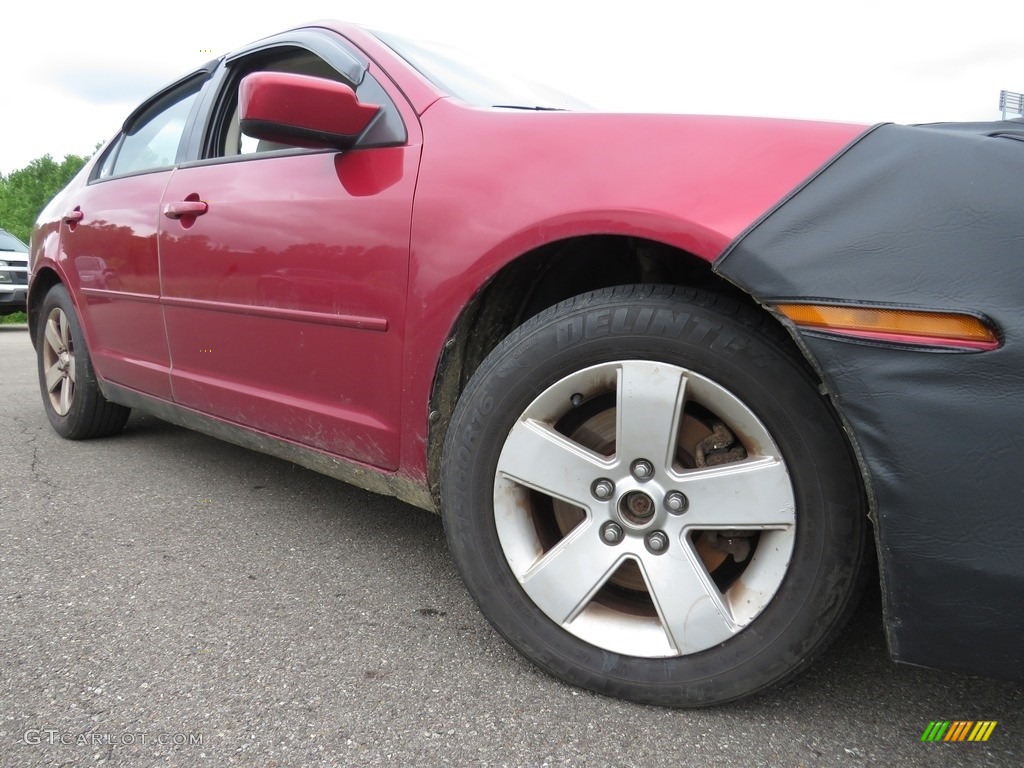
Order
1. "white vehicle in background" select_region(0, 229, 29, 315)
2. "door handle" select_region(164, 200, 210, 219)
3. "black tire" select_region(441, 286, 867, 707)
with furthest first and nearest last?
"white vehicle in background" select_region(0, 229, 29, 315) < "door handle" select_region(164, 200, 210, 219) < "black tire" select_region(441, 286, 867, 707)

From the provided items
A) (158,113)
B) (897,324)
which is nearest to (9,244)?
(158,113)

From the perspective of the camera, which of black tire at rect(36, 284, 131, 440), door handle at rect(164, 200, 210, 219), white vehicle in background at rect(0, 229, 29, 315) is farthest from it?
white vehicle in background at rect(0, 229, 29, 315)

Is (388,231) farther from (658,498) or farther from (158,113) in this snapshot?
(158,113)

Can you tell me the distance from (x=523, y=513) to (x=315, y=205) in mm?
949

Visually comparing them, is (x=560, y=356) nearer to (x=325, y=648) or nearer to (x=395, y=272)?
(x=395, y=272)

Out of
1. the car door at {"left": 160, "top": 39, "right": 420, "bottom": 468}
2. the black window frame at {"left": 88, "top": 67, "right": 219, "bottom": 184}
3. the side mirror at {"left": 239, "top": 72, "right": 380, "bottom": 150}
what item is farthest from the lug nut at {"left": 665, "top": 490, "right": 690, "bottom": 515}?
the black window frame at {"left": 88, "top": 67, "right": 219, "bottom": 184}

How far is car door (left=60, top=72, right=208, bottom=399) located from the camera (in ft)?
8.63

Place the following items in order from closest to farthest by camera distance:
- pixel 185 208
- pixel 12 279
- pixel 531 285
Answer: pixel 531 285, pixel 185 208, pixel 12 279

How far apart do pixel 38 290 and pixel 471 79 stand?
2693 millimetres

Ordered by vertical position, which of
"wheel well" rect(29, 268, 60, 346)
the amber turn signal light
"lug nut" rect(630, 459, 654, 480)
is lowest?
"lug nut" rect(630, 459, 654, 480)

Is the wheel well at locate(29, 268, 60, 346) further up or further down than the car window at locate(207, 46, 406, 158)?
further down

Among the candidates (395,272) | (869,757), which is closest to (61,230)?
(395,272)

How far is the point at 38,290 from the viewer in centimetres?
366

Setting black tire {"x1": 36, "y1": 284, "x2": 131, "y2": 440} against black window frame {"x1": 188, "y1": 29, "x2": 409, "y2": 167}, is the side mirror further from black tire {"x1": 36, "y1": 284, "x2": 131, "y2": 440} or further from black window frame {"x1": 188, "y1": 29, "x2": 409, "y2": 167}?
black tire {"x1": 36, "y1": 284, "x2": 131, "y2": 440}
